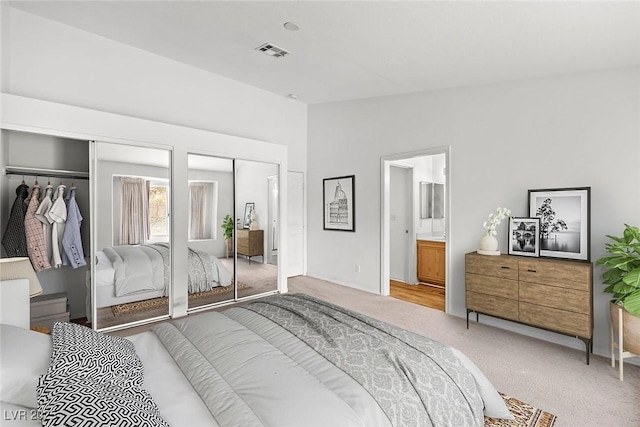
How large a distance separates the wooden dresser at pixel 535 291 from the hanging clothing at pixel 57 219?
411 cm

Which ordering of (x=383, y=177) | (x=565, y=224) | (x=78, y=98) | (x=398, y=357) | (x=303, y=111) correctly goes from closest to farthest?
(x=398, y=357)
(x=565, y=224)
(x=78, y=98)
(x=383, y=177)
(x=303, y=111)

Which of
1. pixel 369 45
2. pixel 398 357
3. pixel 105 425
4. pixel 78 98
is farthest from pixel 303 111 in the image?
pixel 105 425

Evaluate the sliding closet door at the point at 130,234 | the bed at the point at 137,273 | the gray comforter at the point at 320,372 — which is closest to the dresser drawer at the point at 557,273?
the gray comforter at the point at 320,372

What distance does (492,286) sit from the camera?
329 cm

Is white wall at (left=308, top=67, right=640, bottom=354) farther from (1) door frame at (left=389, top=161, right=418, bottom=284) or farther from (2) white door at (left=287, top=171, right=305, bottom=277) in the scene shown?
(1) door frame at (left=389, top=161, right=418, bottom=284)

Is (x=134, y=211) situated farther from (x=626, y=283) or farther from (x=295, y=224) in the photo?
(x=626, y=283)

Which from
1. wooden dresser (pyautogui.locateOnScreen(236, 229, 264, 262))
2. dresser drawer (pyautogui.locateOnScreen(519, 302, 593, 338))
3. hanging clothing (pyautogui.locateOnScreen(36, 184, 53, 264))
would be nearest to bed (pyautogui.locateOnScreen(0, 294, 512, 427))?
dresser drawer (pyautogui.locateOnScreen(519, 302, 593, 338))

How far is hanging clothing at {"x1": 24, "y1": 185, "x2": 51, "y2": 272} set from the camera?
2945 mm

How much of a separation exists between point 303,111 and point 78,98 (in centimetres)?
331

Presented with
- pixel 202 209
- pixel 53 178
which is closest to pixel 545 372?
pixel 202 209

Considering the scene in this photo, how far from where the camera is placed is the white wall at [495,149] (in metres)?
2.90

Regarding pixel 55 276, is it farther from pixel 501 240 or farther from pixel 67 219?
pixel 501 240

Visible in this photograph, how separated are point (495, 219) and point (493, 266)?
51 cm

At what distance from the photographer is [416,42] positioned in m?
2.90
